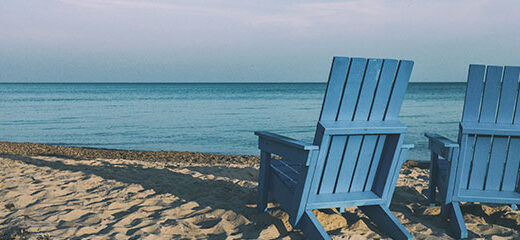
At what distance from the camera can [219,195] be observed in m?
3.76

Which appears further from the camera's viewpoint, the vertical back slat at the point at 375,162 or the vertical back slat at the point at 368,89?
the vertical back slat at the point at 375,162

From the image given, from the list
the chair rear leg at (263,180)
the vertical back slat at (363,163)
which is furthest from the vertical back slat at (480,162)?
the chair rear leg at (263,180)

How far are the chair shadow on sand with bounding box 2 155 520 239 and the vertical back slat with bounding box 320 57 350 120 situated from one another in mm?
917

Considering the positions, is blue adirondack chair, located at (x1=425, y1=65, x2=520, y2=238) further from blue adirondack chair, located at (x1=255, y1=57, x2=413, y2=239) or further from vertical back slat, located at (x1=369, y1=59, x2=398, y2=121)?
vertical back slat, located at (x1=369, y1=59, x2=398, y2=121)

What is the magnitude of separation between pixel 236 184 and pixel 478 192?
229 cm

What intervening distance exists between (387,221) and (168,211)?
168cm

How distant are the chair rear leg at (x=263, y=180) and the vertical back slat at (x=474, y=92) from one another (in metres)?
1.49

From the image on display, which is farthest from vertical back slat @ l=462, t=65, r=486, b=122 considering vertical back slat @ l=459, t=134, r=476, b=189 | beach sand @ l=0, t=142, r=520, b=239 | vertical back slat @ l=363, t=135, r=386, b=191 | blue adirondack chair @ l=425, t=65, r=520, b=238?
beach sand @ l=0, t=142, r=520, b=239

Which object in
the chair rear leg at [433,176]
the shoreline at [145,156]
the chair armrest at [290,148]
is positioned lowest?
the shoreline at [145,156]

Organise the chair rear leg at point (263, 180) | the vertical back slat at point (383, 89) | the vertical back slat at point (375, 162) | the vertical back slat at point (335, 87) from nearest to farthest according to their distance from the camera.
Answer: the vertical back slat at point (335, 87)
the vertical back slat at point (383, 89)
the vertical back slat at point (375, 162)
the chair rear leg at point (263, 180)

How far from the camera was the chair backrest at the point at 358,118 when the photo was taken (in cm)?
238

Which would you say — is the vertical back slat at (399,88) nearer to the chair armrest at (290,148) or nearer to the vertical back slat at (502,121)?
the chair armrest at (290,148)

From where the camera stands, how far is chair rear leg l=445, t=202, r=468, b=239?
2756 millimetres

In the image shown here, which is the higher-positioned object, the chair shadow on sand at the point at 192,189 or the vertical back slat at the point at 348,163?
the vertical back slat at the point at 348,163
